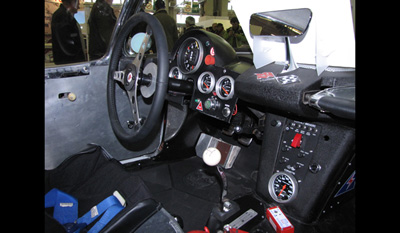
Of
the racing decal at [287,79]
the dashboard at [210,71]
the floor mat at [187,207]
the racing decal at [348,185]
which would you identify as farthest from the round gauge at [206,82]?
the racing decal at [348,185]

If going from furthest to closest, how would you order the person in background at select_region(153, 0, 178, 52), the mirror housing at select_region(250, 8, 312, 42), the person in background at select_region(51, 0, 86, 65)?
the person in background at select_region(153, 0, 178, 52) → the person in background at select_region(51, 0, 86, 65) → the mirror housing at select_region(250, 8, 312, 42)

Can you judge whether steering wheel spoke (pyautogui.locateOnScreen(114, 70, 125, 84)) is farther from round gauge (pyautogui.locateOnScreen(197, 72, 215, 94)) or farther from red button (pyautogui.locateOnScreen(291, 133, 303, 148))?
red button (pyautogui.locateOnScreen(291, 133, 303, 148))

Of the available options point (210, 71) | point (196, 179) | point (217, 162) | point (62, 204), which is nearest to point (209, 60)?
point (210, 71)

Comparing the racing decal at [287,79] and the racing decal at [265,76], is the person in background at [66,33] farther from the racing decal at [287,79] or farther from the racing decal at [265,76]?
the racing decal at [287,79]

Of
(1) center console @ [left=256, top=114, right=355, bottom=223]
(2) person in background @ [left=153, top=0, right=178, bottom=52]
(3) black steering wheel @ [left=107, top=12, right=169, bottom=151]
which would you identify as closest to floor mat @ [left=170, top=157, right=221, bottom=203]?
(1) center console @ [left=256, top=114, right=355, bottom=223]

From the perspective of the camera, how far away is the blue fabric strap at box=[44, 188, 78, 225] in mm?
1594

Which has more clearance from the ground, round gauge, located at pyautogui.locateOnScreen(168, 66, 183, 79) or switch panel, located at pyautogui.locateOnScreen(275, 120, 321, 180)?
round gauge, located at pyautogui.locateOnScreen(168, 66, 183, 79)

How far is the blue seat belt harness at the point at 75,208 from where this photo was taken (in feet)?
4.92

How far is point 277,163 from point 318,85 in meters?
0.57

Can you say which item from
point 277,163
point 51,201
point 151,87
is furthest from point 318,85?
point 51,201

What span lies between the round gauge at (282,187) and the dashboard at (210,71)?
18.9 inches

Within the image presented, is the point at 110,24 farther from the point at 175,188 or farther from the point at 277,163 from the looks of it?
the point at 277,163

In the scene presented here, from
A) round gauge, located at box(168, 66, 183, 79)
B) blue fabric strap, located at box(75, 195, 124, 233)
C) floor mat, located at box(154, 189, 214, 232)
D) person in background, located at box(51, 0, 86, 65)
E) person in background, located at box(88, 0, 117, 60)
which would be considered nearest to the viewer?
blue fabric strap, located at box(75, 195, 124, 233)

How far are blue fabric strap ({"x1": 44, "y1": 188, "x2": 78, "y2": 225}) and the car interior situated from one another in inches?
2.3
